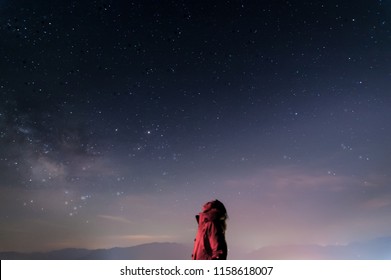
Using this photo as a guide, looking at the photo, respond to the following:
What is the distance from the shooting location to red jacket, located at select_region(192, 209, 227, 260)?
9977mm

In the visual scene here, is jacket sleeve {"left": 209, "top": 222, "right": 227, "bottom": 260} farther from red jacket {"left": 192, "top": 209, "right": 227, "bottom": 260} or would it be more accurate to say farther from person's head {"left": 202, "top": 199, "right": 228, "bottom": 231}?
person's head {"left": 202, "top": 199, "right": 228, "bottom": 231}

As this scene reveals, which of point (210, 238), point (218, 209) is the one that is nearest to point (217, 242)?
point (210, 238)

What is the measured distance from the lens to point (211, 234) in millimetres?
10227

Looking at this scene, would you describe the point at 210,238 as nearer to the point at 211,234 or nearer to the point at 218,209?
the point at 211,234

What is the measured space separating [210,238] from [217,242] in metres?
0.30

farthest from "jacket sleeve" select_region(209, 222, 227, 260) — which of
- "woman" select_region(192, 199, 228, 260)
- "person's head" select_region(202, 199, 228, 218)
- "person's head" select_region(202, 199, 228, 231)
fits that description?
"person's head" select_region(202, 199, 228, 218)
